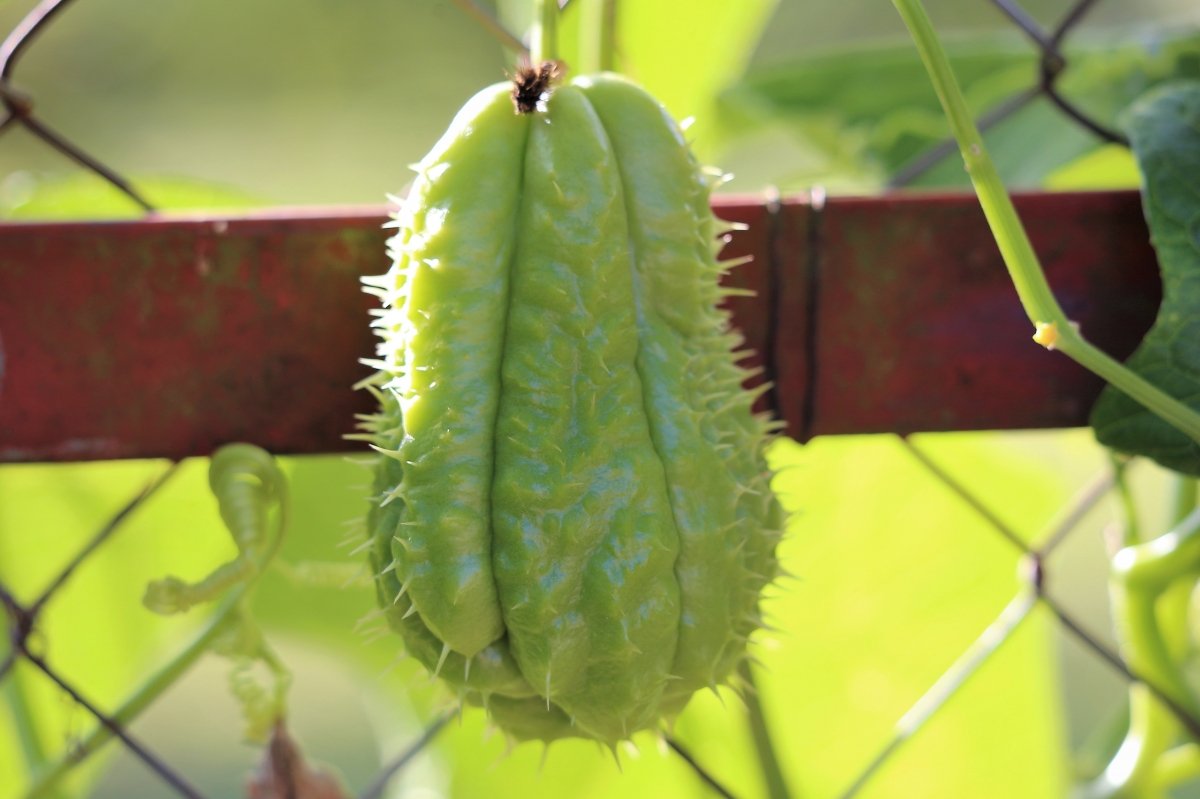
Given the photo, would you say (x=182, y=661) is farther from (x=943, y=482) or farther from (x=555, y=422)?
(x=943, y=482)

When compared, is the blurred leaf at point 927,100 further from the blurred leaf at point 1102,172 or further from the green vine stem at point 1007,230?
the green vine stem at point 1007,230

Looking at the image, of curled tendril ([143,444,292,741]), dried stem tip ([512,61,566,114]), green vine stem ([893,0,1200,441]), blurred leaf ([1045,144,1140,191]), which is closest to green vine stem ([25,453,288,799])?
curled tendril ([143,444,292,741])

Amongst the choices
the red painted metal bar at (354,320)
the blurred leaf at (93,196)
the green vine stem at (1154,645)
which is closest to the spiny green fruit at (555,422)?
the red painted metal bar at (354,320)

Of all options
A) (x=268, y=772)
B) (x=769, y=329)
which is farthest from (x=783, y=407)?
(x=268, y=772)

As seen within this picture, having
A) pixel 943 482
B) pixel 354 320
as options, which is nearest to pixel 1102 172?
pixel 943 482

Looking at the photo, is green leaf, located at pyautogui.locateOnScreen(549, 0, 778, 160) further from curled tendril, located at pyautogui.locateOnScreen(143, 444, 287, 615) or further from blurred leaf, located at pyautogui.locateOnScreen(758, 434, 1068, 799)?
curled tendril, located at pyautogui.locateOnScreen(143, 444, 287, 615)

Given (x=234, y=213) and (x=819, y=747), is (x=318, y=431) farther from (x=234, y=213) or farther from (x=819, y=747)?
(x=819, y=747)
